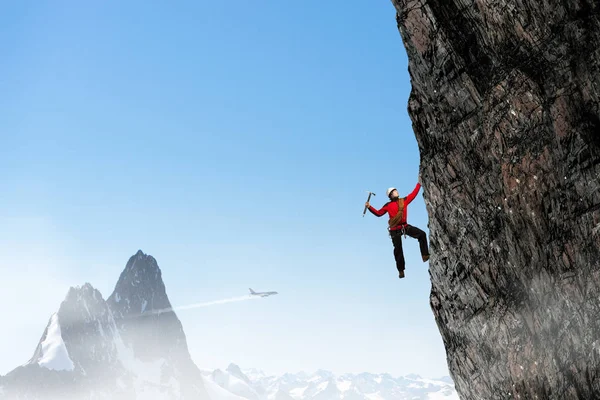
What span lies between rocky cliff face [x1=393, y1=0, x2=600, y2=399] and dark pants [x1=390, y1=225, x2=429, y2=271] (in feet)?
4.02

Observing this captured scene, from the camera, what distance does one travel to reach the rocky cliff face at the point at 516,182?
1453cm

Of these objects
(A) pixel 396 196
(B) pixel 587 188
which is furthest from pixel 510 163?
(A) pixel 396 196

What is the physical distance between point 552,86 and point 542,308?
6455 mm

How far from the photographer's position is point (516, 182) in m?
15.5

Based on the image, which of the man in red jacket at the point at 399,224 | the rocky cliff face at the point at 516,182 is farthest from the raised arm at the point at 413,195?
the rocky cliff face at the point at 516,182

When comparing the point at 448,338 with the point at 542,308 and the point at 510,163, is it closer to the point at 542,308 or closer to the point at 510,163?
the point at 542,308

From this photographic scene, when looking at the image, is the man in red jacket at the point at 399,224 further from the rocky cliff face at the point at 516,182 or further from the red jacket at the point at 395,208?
the rocky cliff face at the point at 516,182

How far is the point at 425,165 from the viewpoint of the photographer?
18531mm

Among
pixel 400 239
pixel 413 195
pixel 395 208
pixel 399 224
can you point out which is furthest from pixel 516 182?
pixel 400 239

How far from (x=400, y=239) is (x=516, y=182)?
5.31 meters

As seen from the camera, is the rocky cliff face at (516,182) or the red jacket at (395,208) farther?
the red jacket at (395,208)

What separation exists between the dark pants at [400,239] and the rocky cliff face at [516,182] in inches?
48.2

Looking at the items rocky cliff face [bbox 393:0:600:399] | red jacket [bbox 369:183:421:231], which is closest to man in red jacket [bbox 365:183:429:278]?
red jacket [bbox 369:183:421:231]

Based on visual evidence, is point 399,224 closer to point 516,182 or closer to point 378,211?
point 378,211
